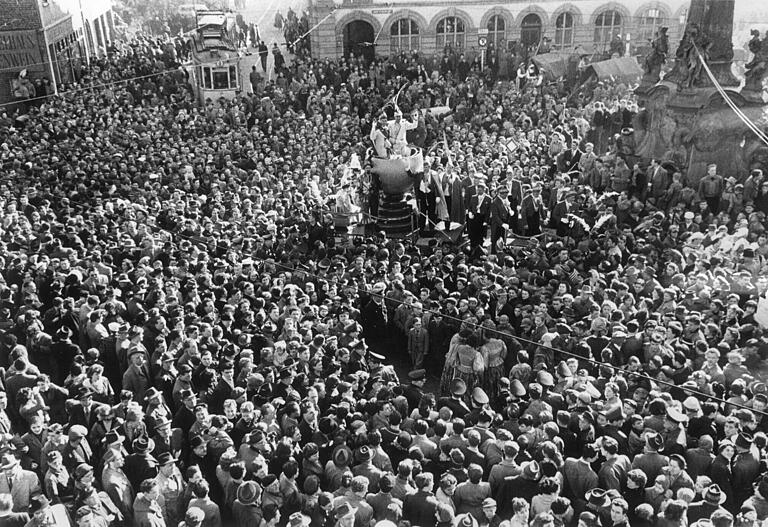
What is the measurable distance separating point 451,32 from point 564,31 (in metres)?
4.80

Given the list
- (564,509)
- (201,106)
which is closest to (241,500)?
(564,509)

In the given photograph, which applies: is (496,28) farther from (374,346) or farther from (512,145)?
(374,346)

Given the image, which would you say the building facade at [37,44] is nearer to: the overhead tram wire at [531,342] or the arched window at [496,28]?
the overhead tram wire at [531,342]

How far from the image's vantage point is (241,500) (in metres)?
6.13

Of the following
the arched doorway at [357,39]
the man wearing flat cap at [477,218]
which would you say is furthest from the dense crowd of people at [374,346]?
the arched doorway at [357,39]

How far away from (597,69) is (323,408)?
20.3 metres

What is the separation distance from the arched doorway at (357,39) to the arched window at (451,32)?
9.51 feet

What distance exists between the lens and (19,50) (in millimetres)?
25453

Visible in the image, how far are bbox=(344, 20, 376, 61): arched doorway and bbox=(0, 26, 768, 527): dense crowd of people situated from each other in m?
14.4

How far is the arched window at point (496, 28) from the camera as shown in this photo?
103ft

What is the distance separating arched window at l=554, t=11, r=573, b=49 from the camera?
31438 millimetres

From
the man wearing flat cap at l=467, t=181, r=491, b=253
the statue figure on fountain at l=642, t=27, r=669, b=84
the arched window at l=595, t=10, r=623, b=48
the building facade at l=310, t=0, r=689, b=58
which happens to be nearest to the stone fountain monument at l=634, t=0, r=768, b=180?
the statue figure on fountain at l=642, t=27, r=669, b=84

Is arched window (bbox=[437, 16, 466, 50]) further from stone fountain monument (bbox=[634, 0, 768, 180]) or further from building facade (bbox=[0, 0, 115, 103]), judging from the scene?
building facade (bbox=[0, 0, 115, 103])

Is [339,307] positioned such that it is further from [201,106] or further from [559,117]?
[201,106]
